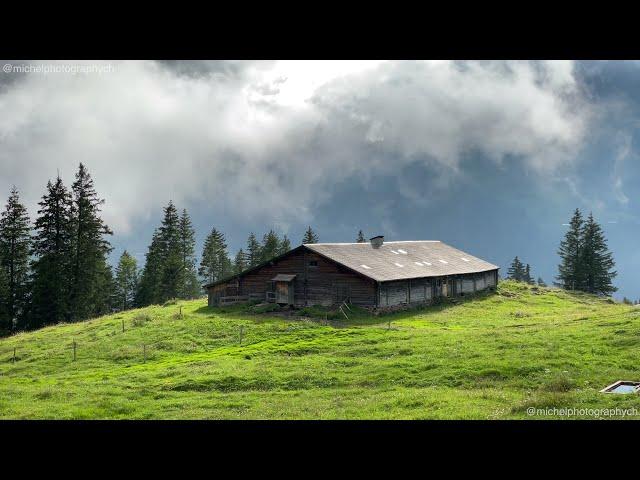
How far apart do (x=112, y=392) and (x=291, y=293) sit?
26.5 meters

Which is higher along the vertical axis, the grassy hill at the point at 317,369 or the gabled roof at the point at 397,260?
the gabled roof at the point at 397,260

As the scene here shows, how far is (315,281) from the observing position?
157ft

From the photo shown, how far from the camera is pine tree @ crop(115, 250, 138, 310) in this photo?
3787 inches

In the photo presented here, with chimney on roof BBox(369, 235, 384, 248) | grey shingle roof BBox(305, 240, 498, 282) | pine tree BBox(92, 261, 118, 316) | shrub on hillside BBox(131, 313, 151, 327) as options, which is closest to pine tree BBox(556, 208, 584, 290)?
Answer: grey shingle roof BBox(305, 240, 498, 282)

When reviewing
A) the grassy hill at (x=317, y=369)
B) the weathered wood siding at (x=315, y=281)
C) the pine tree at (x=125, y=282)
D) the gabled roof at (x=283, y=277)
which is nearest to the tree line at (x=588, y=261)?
the grassy hill at (x=317, y=369)

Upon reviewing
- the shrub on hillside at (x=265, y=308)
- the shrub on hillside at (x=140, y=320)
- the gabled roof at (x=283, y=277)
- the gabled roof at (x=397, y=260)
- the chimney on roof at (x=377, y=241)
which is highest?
the chimney on roof at (x=377, y=241)

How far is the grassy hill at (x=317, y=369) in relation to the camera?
17844 millimetres

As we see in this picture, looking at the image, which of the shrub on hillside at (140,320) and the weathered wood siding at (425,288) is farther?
the weathered wood siding at (425,288)

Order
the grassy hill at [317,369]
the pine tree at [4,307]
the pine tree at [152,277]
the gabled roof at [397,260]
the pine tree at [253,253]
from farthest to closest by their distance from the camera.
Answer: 1. the pine tree at [253,253]
2. the pine tree at [152,277]
3. the pine tree at [4,307]
4. the gabled roof at [397,260]
5. the grassy hill at [317,369]

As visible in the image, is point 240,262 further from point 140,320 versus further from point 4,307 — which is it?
point 140,320

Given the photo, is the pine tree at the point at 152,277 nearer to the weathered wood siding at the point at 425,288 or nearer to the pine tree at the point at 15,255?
the pine tree at the point at 15,255
